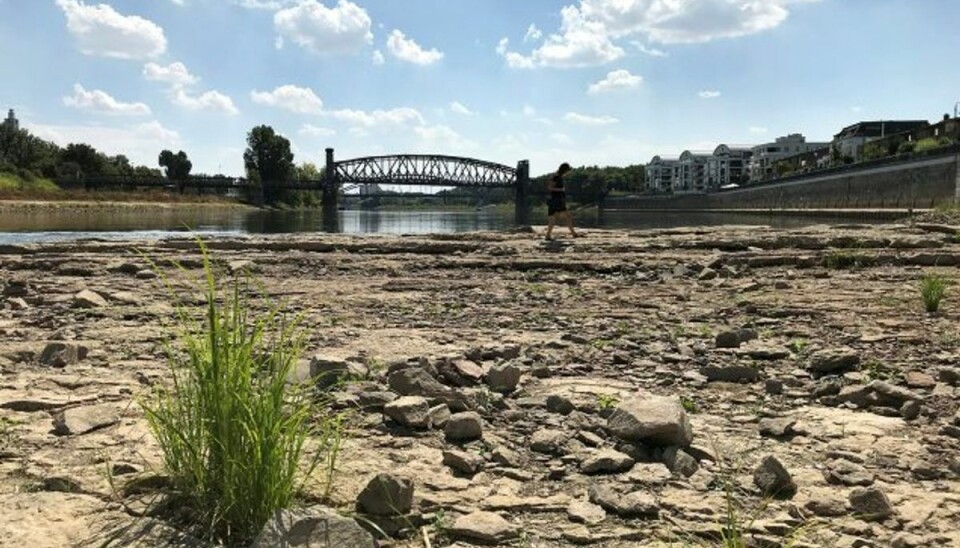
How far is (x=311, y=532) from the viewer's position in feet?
8.43

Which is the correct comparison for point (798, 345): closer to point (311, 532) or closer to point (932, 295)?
point (932, 295)

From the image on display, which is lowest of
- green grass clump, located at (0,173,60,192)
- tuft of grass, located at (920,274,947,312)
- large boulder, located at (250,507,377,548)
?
large boulder, located at (250,507,377,548)

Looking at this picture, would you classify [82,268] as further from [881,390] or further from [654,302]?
[881,390]

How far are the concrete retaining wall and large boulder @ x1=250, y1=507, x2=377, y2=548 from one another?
50.1 metres

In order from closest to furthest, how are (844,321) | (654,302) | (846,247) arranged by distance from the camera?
(844,321) → (654,302) → (846,247)

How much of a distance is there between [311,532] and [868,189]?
3243 inches

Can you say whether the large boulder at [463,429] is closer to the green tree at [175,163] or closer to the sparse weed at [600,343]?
the sparse weed at [600,343]

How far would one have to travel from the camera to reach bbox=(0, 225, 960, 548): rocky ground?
10.1 feet

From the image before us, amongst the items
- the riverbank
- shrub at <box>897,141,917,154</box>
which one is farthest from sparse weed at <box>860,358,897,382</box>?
shrub at <box>897,141,917,154</box>

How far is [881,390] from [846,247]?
11.0m

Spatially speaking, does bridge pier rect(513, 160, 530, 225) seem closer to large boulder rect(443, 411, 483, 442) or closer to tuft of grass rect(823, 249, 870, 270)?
tuft of grass rect(823, 249, 870, 270)

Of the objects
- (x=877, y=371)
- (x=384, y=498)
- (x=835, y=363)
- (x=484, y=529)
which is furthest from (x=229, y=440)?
(x=877, y=371)

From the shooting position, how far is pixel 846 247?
580 inches

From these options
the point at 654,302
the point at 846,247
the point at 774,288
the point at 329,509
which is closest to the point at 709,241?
the point at 846,247
